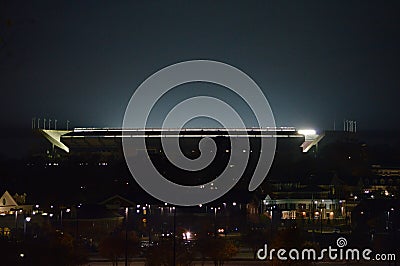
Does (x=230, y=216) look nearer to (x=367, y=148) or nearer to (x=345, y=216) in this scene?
(x=345, y=216)

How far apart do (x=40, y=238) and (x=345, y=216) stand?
23.1ft

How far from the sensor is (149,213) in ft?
48.6

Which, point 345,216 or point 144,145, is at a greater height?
point 144,145

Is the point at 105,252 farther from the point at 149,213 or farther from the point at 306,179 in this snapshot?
the point at 306,179

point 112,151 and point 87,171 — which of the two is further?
point 112,151

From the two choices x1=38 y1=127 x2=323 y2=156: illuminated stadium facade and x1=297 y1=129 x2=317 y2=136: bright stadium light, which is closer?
x1=38 y1=127 x2=323 y2=156: illuminated stadium facade

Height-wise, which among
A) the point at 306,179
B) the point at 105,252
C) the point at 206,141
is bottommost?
the point at 105,252

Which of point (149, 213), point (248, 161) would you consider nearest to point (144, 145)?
point (248, 161)

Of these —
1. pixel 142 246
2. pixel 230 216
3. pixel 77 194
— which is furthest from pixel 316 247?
pixel 77 194

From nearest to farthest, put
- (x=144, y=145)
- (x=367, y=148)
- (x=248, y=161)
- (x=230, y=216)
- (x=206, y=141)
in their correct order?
(x=230, y=216) < (x=248, y=161) < (x=367, y=148) < (x=206, y=141) < (x=144, y=145)

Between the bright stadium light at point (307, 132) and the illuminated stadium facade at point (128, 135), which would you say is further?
the bright stadium light at point (307, 132)

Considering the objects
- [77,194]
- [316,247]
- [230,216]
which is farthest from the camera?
[77,194]

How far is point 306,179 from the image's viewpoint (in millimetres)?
20219

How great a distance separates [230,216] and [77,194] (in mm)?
4641
